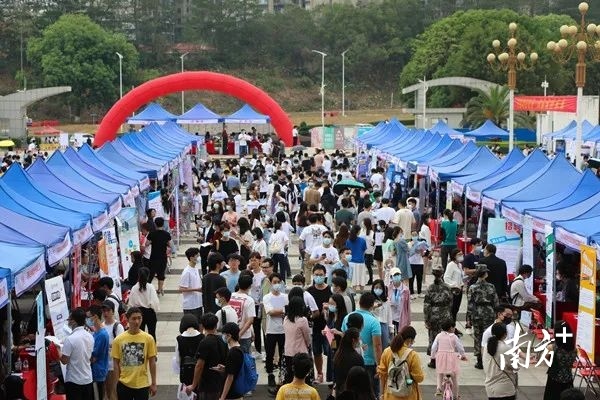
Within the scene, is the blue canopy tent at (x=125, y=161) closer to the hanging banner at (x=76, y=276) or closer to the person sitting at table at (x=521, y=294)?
the hanging banner at (x=76, y=276)

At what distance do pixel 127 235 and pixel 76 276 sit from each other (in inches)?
127

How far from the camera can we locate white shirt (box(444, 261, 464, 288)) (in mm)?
16516

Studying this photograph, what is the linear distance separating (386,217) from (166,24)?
92.6m

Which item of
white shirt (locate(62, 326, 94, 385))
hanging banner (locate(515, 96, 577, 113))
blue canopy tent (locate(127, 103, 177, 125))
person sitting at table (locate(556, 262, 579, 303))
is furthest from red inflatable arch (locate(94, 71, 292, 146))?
white shirt (locate(62, 326, 94, 385))

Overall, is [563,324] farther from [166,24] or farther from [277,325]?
[166,24]

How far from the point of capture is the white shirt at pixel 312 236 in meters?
19.5

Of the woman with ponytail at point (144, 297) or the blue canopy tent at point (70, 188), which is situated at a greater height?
the blue canopy tent at point (70, 188)

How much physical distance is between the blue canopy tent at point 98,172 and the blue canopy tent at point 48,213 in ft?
15.8

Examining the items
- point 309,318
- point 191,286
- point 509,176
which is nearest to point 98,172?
point 191,286

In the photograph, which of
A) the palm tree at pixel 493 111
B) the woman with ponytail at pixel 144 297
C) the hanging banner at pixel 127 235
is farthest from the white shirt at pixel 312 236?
the palm tree at pixel 493 111

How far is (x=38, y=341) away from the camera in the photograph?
11180 mm

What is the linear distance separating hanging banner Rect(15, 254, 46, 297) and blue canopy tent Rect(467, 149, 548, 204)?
10.0 m

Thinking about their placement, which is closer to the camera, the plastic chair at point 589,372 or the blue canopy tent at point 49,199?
the plastic chair at point 589,372

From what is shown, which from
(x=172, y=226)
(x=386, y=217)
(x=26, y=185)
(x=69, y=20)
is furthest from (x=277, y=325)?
(x=69, y=20)
